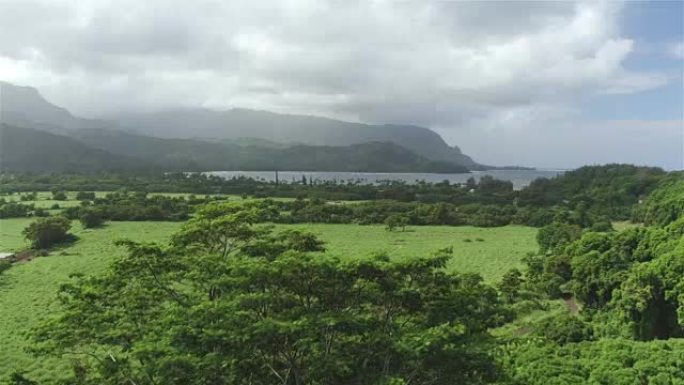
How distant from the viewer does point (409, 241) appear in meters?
66.7

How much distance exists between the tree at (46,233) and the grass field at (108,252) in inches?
81.2

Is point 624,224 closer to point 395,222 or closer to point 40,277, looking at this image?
point 395,222

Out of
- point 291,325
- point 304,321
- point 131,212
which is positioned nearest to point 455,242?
point 131,212

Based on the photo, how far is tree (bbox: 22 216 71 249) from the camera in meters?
64.6

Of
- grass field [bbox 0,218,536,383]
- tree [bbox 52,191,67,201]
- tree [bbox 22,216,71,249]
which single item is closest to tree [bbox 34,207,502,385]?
grass field [bbox 0,218,536,383]

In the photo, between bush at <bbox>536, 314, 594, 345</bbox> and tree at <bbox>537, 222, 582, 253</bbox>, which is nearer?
bush at <bbox>536, 314, 594, 345</bbox>

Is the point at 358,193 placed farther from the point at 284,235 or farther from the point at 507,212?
the point at 284,235

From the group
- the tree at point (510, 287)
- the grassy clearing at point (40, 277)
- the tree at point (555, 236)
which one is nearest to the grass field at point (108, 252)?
the grassy clearing at point (40, 277)

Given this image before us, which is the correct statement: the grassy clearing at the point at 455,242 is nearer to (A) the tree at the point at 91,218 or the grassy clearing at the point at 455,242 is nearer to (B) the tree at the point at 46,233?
(B) the tree at the point at 46,233

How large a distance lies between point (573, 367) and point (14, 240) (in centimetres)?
6936

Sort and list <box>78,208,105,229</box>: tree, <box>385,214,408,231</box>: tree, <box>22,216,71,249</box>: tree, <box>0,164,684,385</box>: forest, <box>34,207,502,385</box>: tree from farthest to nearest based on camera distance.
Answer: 1. <box>385,214,408,231</box>: tree
2. <box>78,208,105,229</box>: tree
3. <box>22,216,71,249</box>: tree
4. <box>0,164,684,385</box>: forest
5. <box>34,207,502,385</box>: tree

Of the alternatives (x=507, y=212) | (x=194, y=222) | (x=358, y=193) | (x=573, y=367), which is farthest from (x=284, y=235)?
(x=358, y=193)

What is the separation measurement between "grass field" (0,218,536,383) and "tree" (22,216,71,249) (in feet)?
6.77

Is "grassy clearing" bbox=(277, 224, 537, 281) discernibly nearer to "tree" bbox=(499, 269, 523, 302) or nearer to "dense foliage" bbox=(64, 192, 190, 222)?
"tree" bbox=(499, 269, 523, 302)
